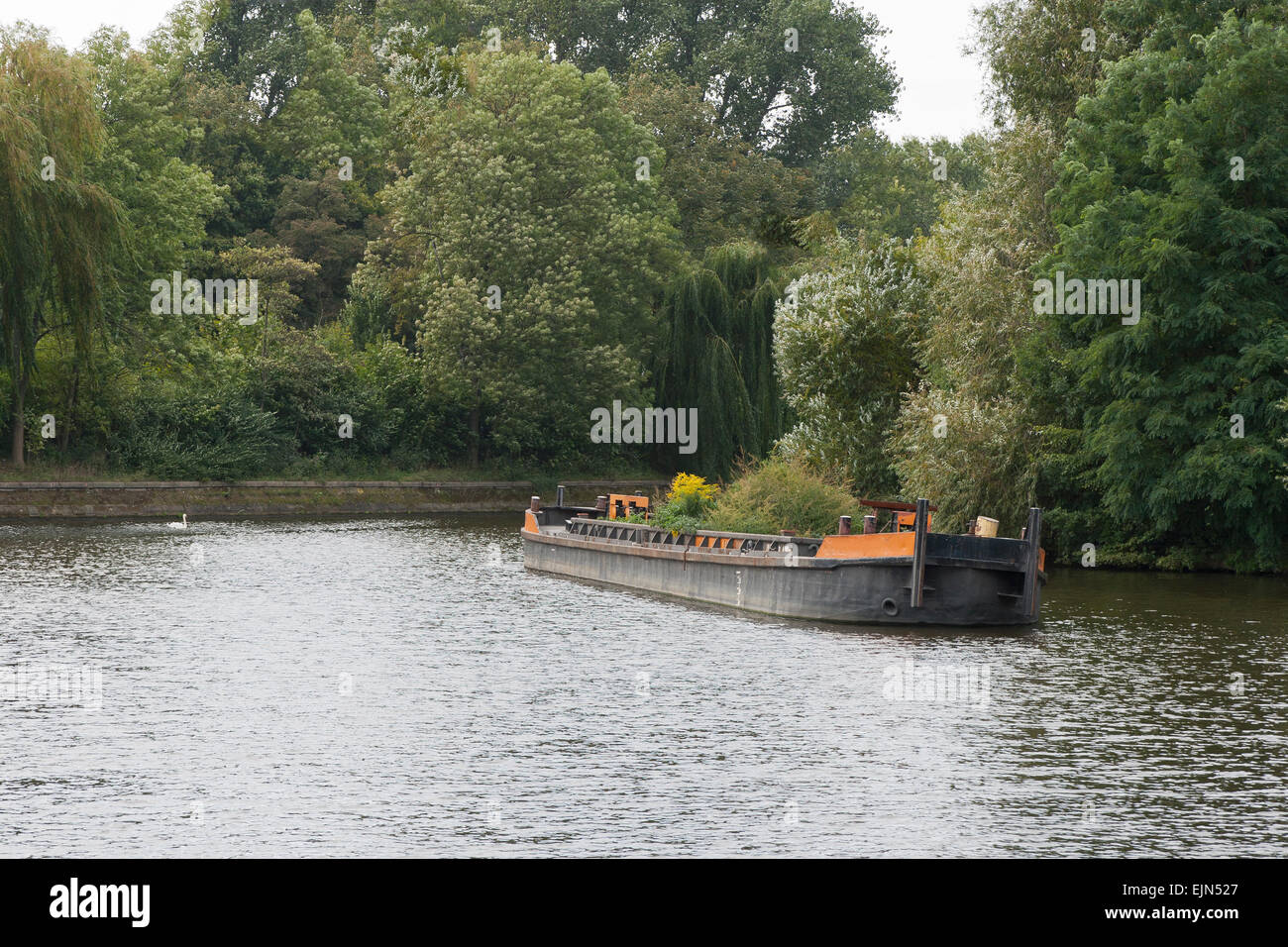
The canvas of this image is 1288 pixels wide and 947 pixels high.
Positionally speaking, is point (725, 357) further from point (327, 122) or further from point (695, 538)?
point (695, 538)

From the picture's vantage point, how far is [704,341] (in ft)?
197

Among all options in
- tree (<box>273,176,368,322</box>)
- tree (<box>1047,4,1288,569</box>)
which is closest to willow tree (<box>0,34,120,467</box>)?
tree (<box>273,176,368,322</box>)

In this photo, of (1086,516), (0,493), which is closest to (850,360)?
(1086,516)

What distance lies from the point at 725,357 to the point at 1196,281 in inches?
1100

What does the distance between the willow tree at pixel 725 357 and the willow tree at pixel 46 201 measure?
2163 cm

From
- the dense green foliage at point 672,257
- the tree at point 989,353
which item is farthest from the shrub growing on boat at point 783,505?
the tree at point 989,353

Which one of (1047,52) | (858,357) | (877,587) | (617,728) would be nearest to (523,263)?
(858,357)

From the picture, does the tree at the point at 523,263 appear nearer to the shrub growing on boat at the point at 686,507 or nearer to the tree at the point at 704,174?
A: the tree at the point at 704,174

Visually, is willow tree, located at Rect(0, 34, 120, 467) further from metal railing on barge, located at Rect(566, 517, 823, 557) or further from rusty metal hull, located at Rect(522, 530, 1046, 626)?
rusty metal hull, located at Rect(522, 530, 1046, 626)

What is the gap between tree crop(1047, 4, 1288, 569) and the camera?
3206 centimetres

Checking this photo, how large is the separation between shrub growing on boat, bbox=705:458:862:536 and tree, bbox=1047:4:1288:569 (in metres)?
7.03

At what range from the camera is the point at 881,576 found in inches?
987

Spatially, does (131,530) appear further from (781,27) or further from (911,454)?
(781,27)
